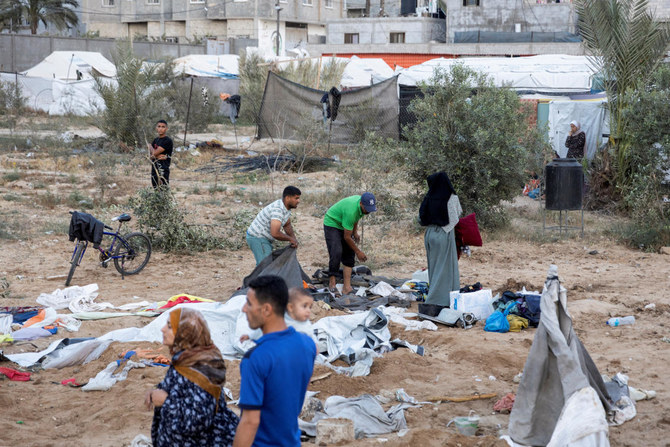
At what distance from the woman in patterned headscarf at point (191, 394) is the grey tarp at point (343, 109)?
54.1ft

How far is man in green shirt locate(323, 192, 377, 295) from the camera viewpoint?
325 inches

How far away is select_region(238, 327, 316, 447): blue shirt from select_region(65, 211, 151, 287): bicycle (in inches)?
252

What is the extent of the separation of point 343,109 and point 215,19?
34.3m

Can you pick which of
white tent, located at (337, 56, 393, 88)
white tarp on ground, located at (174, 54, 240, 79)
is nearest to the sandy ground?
white tent, located at (337, 56, 393, 88)

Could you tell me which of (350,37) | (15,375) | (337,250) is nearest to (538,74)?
(337,250)

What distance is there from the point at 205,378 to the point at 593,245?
9.57 meters

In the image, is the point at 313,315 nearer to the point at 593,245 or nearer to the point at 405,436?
the point at 405,436

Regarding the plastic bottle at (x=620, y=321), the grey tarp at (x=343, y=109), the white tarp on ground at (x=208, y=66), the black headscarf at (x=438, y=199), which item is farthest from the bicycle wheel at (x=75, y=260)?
the white tarp on ground at (x=208, y=66)

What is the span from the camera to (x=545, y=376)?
4680 mm

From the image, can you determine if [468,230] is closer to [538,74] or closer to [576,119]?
[576,119]

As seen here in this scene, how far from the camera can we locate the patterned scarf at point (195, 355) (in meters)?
3.20

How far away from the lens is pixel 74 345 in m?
6.72

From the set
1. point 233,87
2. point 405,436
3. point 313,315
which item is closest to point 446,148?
point 313,315

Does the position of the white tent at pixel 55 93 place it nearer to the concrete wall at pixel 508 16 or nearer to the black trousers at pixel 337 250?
the concrete wall at pixel 508 16
